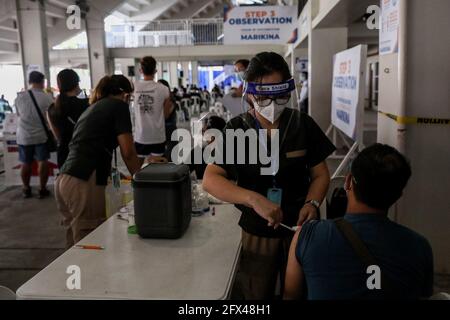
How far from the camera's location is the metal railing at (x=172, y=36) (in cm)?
1445

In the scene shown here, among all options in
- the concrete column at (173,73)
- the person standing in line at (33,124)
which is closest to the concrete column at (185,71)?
the concrete column at (173,73)

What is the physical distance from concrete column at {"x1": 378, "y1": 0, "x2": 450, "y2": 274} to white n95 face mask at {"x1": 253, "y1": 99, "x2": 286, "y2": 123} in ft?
4.54

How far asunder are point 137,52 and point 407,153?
12.7m

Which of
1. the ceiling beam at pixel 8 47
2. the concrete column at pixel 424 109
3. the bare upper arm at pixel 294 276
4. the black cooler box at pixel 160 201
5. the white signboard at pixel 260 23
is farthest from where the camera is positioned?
the ceiling beam at pixel 8 47

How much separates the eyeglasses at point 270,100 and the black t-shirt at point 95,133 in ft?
3.27

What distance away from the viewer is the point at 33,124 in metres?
4.77

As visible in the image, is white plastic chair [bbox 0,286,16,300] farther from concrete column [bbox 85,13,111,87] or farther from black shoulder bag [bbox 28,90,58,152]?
concrete column [bbox 85,13,111,87]

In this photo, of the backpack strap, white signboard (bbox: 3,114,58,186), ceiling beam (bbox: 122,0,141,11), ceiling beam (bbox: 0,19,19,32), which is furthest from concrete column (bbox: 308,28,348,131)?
ceiling beam (bbox: 122,0,141,11)

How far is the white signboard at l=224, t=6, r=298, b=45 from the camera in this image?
7.50 metres

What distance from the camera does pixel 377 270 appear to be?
1078 mm

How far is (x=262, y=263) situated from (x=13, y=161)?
4786 millimetres

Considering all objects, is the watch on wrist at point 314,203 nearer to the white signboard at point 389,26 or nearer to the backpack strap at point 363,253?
the backpack strap at point 363,253

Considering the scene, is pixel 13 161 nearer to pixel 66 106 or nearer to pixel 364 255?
pixel 66 106

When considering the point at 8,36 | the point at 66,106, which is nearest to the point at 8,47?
the point at 8,36
